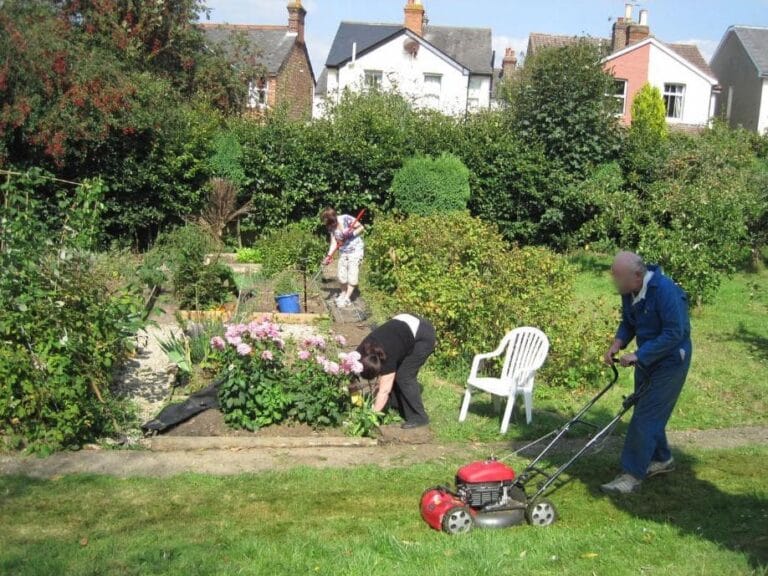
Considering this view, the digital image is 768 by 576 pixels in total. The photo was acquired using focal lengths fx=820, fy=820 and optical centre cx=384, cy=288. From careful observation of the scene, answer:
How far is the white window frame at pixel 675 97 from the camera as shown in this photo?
3491 cm

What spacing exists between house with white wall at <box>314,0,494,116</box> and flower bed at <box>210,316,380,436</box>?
29.3 m

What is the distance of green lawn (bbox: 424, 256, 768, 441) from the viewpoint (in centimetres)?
767

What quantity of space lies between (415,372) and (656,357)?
91.9 inches

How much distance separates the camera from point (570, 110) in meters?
18.4

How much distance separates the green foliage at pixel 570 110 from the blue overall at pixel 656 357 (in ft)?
42.8

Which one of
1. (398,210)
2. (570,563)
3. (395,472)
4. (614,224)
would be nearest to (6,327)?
(395,472)

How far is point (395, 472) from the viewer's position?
6312 millimetres

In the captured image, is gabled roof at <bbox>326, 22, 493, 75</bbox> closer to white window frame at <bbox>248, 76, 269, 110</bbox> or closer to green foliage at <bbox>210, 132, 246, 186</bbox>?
white window frame at <bbox>248, 76, 269, 110</bbox>

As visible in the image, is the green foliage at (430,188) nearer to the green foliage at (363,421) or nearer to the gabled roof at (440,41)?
the green foliage at (363,421)

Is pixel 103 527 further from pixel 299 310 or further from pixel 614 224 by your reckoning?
pixel 614 224

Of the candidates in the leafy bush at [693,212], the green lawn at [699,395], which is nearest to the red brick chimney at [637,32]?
the leafy bush at [693,212]

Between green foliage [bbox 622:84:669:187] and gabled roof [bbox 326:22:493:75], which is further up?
gabled roof [bbox 326:22:493:75]

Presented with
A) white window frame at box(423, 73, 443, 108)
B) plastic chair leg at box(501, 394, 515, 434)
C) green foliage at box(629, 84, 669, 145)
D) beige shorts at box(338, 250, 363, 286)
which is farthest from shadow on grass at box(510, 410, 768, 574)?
white window frame at box(423, 73, 443, 108)

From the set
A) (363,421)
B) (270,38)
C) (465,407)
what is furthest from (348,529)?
(270,38)
